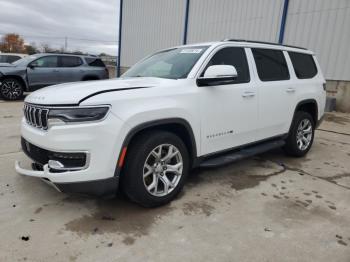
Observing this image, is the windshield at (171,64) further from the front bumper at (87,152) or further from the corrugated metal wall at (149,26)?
the corrugated metal wall at (149,26)

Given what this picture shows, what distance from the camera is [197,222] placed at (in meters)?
2.90

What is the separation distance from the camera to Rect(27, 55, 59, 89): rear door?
1089 cm

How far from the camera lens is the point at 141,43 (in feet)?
62.8

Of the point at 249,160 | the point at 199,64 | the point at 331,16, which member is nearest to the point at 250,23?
the point at 331,16

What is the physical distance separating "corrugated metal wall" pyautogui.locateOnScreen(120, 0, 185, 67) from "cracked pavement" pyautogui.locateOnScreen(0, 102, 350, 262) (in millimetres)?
13573

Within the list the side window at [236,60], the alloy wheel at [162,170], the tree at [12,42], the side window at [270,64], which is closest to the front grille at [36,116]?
the alloy wheel at [162,170]

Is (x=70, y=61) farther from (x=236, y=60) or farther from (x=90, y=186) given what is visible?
(x=90, y=186)

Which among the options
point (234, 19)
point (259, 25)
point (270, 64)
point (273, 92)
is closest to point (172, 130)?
point (273, 92)

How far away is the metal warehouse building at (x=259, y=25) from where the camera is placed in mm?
9914

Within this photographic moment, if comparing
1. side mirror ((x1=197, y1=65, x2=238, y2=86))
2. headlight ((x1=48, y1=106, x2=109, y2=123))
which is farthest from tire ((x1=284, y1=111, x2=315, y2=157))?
headlight ((x1=48, y1=106, x2=109, y2=123))

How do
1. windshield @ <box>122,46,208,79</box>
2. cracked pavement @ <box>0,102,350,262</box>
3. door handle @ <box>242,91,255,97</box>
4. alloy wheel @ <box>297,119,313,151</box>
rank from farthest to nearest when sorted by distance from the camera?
alloy wheel @ <box>297,119,313,151</box>
door handle @ <box>242,91,255,97</box>
windshield @ <box>122,46,208,79</box>
cracked pavement @ <box>0,102,350,262</box>

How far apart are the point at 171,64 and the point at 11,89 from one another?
8.88 meters

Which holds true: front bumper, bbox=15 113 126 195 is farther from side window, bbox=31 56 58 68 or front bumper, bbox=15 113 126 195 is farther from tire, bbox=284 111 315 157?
side window, bbox=31 56 58 68

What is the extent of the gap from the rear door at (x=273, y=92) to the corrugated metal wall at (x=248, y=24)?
21.6ft
